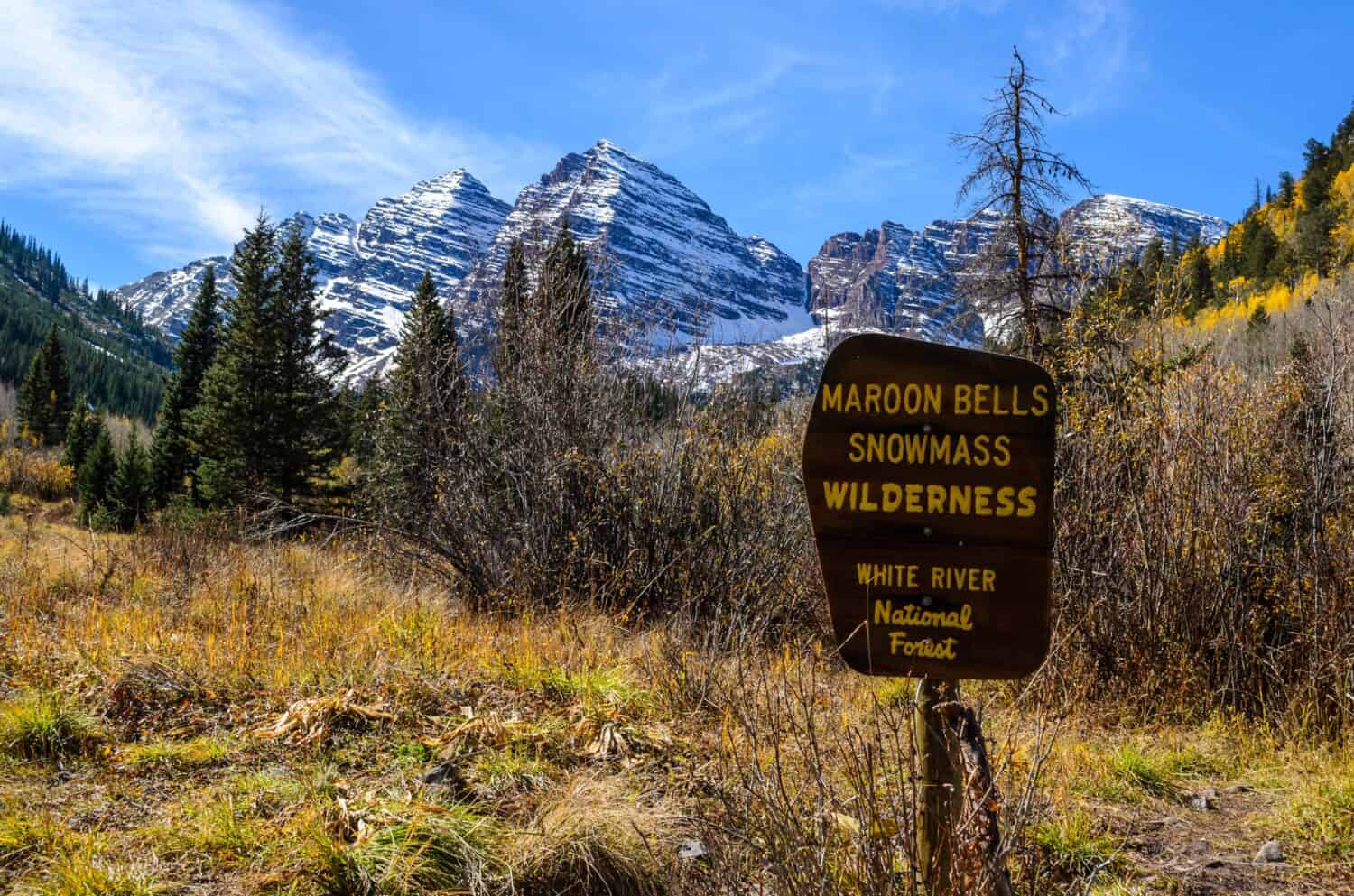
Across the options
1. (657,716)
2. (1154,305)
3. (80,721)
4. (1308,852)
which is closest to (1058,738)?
(1308,852)

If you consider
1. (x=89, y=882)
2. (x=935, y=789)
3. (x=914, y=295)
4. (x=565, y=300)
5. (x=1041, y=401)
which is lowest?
(x=89, y=882)

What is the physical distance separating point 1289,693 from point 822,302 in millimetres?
4474

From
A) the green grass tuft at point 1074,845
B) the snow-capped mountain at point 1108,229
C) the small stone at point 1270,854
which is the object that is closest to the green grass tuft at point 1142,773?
the small stone at point 1270,854

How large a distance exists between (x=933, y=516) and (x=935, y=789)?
709mm

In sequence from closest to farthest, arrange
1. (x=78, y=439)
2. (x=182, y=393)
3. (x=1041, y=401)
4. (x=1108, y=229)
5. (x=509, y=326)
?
(x=1041, y=401), (x=1108, y=229), (x=509, y=326), (x=182, y=393), (x=78, y=439)

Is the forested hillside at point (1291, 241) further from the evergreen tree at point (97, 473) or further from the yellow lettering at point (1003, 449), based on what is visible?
the evergreen tree at point (97, 473)

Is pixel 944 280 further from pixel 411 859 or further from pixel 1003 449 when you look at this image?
pixel 411 859

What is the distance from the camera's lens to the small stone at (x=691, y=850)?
2.85m

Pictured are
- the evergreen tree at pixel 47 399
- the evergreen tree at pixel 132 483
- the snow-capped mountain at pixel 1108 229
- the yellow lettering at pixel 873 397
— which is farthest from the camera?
the evergreen tree at pixel 47 399

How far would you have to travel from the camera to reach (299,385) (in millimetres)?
23719

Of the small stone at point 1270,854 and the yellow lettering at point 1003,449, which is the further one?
the small stone at point 1270,854

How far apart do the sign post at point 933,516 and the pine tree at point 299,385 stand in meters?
23.4

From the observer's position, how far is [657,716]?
14.0 feet

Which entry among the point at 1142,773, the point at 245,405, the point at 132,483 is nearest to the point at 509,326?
the point at 1142,773
